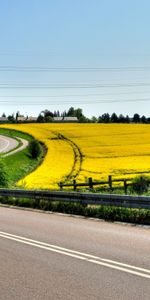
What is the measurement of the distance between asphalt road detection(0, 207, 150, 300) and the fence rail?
1054mm

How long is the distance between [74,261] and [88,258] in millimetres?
303

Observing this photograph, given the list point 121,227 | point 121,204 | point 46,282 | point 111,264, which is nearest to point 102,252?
point 111,264

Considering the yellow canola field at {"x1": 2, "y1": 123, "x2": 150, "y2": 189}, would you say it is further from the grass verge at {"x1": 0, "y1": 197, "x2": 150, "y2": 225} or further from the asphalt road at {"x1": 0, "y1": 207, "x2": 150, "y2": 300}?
the asphalt road at {"x1": 0, "y1": 207, "x2": 150, "y2": 300}

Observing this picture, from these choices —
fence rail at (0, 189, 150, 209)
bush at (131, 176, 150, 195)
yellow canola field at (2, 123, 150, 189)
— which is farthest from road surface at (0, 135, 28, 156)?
fence rail at (0, 189, 150, 209)

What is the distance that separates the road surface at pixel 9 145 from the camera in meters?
62.9

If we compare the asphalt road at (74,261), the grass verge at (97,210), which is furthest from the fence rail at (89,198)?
the asphalt road at (74,261)

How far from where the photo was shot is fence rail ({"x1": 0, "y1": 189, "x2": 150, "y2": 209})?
544 inches

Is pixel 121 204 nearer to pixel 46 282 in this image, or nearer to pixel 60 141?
pixel 46 282

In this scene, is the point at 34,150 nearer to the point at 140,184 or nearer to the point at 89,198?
the point at 140,184

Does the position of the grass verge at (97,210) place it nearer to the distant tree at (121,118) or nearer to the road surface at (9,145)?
the road surface at (9,145)

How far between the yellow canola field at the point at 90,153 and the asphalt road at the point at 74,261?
21.9 metres

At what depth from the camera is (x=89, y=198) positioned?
1598 cm

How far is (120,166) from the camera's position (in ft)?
148

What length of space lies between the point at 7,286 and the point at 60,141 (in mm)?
61478
